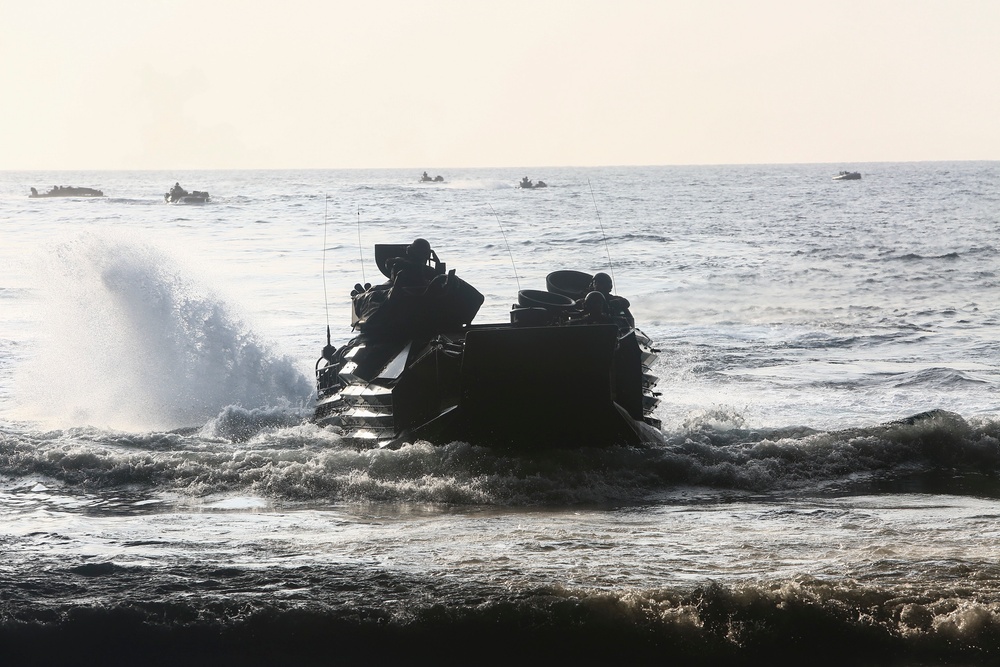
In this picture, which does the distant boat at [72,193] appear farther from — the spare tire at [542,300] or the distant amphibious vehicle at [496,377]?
the spare tire at [542,300]

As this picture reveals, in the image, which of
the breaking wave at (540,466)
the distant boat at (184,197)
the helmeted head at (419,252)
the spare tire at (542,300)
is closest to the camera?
the breaking wave at (540,466)

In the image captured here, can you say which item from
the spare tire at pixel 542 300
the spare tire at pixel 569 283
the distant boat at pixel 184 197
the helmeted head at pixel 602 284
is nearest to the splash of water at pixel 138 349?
the spare tire at pixel 569 283

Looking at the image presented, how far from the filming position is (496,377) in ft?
33.3

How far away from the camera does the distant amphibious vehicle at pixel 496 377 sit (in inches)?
398

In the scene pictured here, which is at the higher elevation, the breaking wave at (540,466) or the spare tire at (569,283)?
the spare tire at (569,283)

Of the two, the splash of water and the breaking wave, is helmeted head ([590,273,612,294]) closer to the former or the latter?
the breaking wave

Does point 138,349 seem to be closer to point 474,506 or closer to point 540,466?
point 540,466

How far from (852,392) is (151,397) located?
364 inches

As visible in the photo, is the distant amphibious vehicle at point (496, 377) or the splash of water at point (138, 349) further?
the splash of water at point (138, 349)

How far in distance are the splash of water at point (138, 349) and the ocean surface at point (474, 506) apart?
0.14 ft

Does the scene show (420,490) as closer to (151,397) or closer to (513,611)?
(513,611)

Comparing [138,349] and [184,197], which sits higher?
[184,197]

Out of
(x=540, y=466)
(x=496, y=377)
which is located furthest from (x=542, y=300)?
(x=540, y=466)

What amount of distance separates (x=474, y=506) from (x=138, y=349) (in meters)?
8.88
